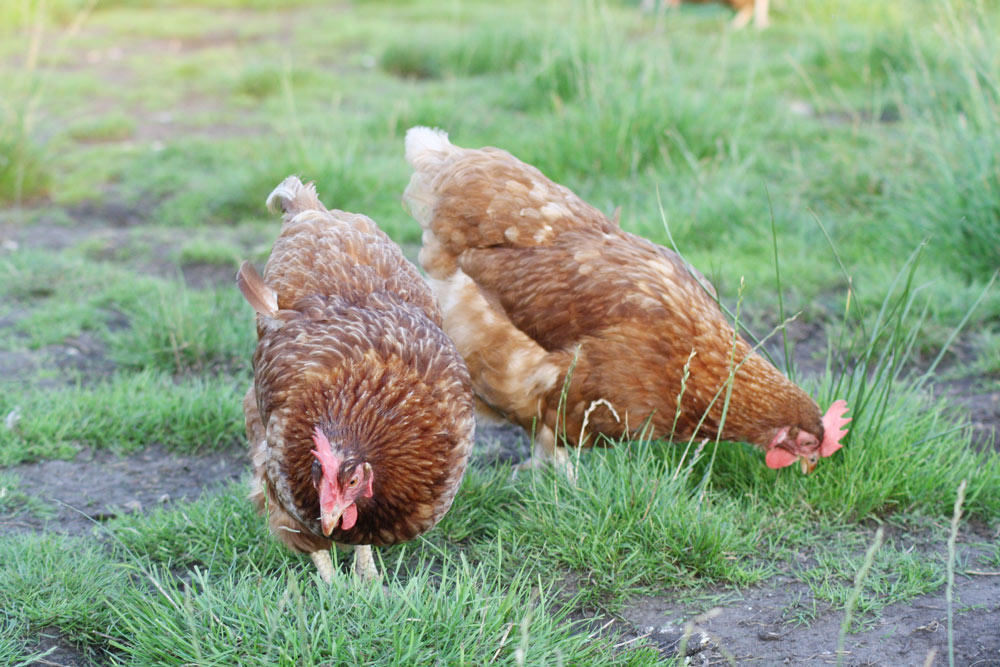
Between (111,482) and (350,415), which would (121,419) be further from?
(350,415)

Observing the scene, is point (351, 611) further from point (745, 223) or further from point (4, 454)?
point (745, 223)

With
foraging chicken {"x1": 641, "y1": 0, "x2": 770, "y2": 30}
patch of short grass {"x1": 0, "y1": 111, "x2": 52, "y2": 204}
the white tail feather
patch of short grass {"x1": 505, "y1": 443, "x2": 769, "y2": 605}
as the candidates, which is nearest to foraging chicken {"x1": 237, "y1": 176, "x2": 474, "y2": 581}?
patch of short grass {"x1": 505, "y1": 443, "x2": 769, "y2": 605}

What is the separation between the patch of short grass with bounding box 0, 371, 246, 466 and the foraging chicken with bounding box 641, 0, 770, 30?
7.37 m

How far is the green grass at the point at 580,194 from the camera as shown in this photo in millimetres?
2625

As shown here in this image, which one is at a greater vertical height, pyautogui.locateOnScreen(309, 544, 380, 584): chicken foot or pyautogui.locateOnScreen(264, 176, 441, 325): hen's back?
pyautogui.locateOnScreen(264, 176, 441, 325): hen's back

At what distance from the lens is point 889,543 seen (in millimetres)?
3143

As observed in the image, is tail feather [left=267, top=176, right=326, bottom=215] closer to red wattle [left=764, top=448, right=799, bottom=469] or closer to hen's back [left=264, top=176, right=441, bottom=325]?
hen's back [left=264, top=176, right=441, bottom=325]

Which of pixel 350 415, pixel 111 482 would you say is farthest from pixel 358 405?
pixel 111 482

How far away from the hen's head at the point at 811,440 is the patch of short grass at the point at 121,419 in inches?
83.8

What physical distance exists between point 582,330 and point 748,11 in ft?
25.6

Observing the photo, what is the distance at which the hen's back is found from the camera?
3.08 meters

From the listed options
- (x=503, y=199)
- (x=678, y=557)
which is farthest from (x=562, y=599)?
(x=503, y=199)

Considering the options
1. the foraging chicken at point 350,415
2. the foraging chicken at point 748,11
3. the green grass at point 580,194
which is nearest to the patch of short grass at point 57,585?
the green grass at point 580,194

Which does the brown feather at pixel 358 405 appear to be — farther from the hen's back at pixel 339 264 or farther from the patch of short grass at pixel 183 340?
the patch of short grass at pixel 183 340
